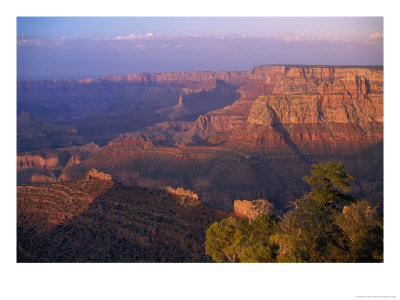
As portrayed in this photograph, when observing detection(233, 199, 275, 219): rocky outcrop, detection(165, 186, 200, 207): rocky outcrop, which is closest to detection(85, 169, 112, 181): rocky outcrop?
detection(165, 186, 200, 207): rocky outcrop

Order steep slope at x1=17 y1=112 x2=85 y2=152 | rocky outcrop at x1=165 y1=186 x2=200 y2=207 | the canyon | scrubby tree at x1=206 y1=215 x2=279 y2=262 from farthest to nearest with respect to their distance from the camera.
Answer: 1. steep slope at x1=17 y1=112 x2=85 y2=152
2. the canyon
3. rocky outcrop at x1=165 y1=186 x2=200 y2=207
4. scrubby tree at x1=206 y1=215 x2=279 y2=262

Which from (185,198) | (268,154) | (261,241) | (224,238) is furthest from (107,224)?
(268,154)

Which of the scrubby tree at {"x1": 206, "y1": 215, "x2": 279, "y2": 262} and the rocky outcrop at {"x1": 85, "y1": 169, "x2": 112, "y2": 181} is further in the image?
the rocky outcrop at {"x1": 85, "y1": 169, "x2": 112, "y2": 181}

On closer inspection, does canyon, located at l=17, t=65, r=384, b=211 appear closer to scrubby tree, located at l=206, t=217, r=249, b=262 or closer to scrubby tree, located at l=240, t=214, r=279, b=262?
scrubby tree, located at l=240, t=214, r=279, b=262

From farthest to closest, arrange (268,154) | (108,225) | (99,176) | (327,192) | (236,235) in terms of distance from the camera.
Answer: (268,154), (99,176), (108,225), (327,192), (236,235)

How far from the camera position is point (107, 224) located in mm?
35312

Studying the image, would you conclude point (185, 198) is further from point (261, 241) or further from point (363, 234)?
point (363, 234)

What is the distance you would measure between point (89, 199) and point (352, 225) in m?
22.0

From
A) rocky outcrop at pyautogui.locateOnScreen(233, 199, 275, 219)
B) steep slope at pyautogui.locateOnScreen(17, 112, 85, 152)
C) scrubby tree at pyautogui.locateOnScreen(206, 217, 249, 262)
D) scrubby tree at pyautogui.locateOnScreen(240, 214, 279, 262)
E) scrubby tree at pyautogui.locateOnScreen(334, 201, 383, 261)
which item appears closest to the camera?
scrubby tree at pyautogui.locateOnScreen(240, 214, 279, 262)

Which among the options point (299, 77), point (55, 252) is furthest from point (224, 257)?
point (299, 77)

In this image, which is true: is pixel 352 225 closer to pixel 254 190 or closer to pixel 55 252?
pixel 55 252

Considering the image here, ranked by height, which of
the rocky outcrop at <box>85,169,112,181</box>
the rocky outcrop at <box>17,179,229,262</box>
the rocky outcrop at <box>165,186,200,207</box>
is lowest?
the rocky outcrop at <box>17,179,229,262</box>

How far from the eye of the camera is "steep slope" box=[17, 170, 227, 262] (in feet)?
105

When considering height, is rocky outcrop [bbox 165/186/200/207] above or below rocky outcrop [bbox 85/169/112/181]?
below
